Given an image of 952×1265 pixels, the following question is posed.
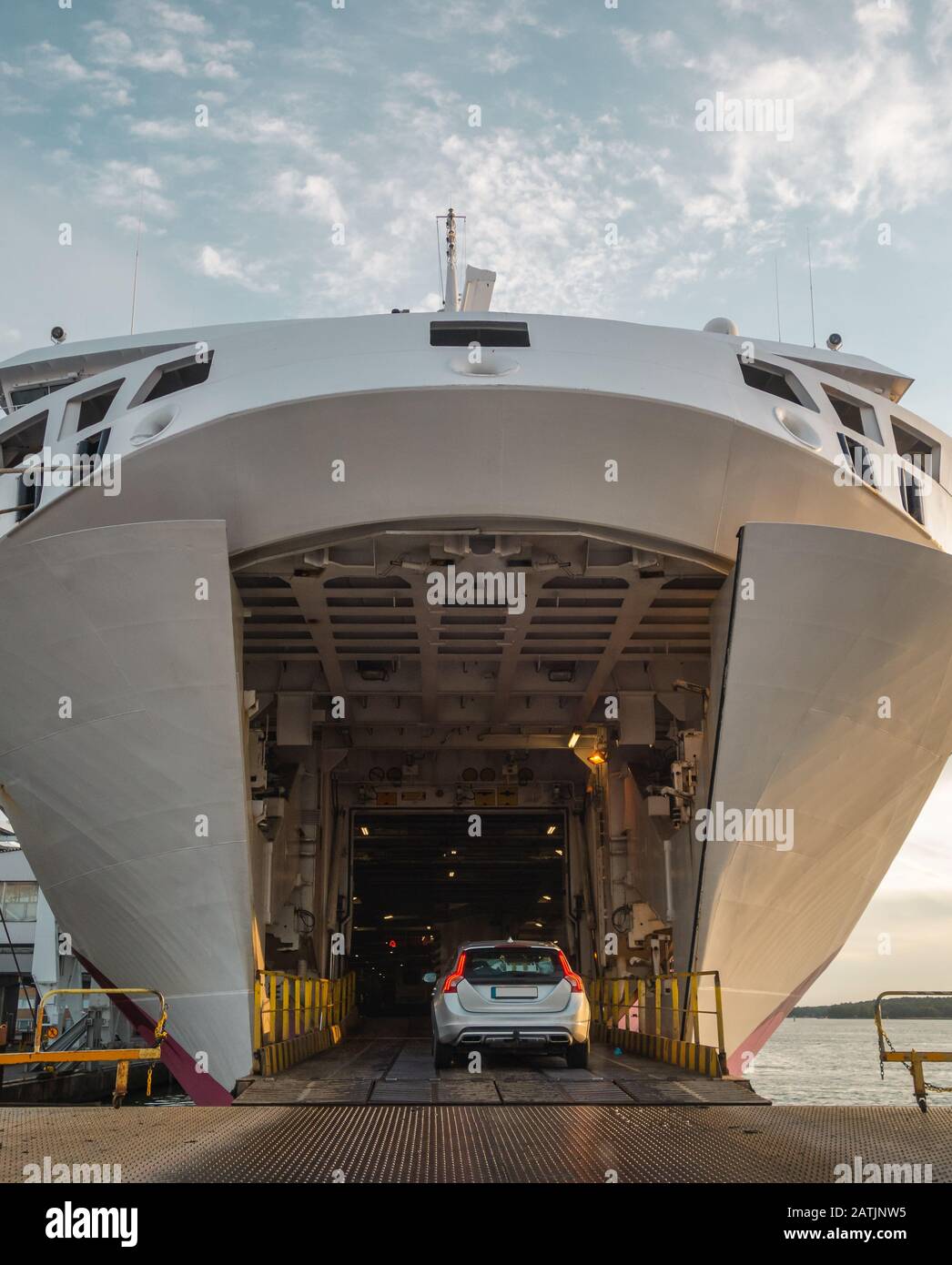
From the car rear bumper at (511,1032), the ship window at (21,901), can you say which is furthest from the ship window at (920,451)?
the ship window at (21,901)

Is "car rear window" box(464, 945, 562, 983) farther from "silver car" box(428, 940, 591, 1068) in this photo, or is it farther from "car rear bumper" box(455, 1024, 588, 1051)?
"car rear bumper" box(455, 1024, 588, 1051)

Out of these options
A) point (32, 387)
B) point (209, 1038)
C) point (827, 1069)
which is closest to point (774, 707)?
point (209, 1038)

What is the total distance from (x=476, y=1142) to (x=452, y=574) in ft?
23.1

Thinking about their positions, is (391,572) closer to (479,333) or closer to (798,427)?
(479,333)

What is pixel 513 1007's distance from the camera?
1002 cm

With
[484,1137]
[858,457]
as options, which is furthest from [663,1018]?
[484,1137]

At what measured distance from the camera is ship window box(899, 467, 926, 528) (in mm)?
12508

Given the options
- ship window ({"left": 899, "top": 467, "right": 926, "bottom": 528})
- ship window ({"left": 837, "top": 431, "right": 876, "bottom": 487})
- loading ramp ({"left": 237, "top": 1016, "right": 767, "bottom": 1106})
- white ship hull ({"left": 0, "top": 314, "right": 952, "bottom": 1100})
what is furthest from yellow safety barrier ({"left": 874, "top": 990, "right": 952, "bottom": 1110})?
ship window ({"left": 899, "top": 467, "right": 926, "bottom": 528})

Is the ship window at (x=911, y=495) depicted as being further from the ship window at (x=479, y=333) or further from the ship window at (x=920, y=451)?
the ship window at (x=479, y=333)

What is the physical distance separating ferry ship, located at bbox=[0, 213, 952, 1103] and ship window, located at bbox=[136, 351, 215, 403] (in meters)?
0.04

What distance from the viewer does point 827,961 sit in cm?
1351

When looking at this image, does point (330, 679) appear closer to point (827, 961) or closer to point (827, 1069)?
point (827, 961)
